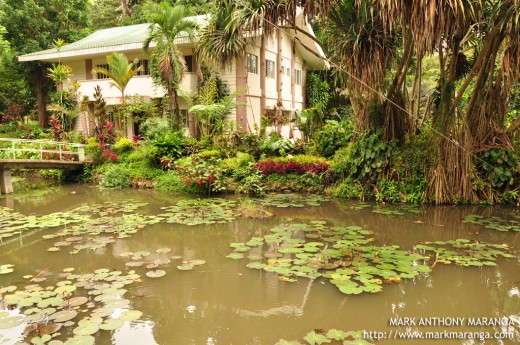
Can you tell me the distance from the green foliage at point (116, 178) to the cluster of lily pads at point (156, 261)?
809cm

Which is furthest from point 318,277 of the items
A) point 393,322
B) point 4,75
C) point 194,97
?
point 4,75

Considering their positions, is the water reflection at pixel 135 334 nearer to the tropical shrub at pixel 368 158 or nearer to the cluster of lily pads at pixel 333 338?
the cluster of lily pads at pixel 333 338

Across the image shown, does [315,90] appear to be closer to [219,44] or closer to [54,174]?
[219,44]

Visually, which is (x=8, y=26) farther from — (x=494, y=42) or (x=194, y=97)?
(x=494, y=42)

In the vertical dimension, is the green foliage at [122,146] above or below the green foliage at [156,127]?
below

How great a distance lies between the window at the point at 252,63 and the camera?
669 inches

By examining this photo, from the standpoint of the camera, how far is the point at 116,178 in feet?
45.7

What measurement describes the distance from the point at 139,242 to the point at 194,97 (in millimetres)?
9605

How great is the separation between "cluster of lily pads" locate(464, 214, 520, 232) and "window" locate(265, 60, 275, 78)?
12820 mm

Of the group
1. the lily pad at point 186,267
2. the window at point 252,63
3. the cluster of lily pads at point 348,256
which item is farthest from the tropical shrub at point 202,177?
the window at point 252,63

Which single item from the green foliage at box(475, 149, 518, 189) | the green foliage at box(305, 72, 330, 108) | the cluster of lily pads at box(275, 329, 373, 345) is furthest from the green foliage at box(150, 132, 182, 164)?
the green foliage at box(305, 72, 330, 108)

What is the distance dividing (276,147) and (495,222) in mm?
7219

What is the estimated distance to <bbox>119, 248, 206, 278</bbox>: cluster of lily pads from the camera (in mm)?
5469

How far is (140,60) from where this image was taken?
1838cm
